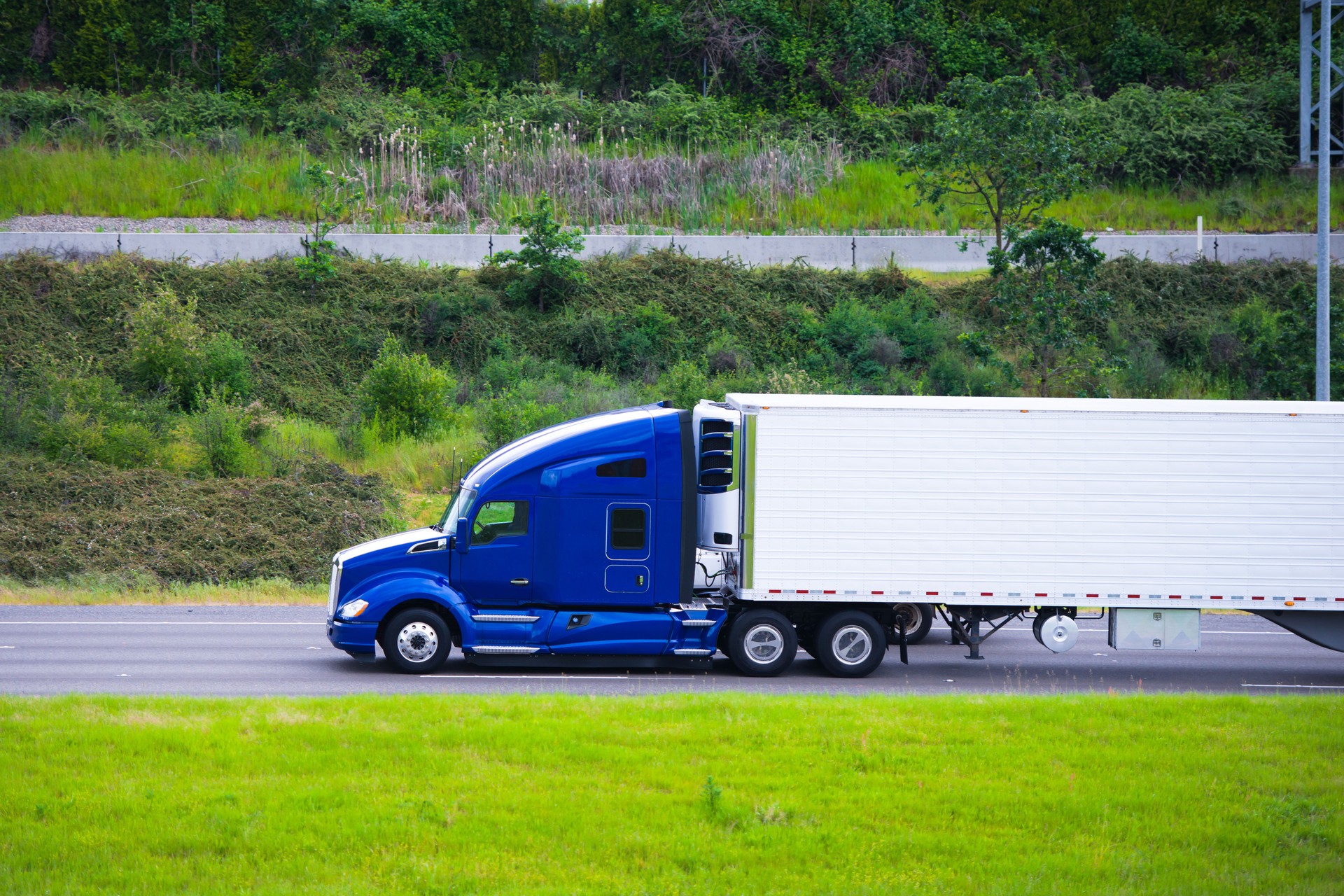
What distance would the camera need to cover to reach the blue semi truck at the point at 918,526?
12.9 m

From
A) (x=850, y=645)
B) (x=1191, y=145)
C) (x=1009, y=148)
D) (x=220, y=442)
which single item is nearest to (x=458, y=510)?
(x=850, y=645)

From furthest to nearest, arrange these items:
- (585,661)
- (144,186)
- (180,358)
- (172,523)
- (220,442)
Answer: (144,186), (180,358), (220,442), (172,523), (585,661)

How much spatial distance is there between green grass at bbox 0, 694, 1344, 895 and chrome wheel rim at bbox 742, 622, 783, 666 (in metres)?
2.63

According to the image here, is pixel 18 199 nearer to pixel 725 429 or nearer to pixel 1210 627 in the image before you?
pixel 725 429

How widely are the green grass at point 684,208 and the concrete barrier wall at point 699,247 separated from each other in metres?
1.28

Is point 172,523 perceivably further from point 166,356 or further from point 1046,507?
point 1046,507

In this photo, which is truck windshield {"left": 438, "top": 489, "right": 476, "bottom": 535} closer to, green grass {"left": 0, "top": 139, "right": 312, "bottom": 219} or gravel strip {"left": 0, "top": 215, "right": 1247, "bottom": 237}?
gravel strip {"left": 0, "top": 215, "right": 1247, "bottom": 237}

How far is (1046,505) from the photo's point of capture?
12938mm

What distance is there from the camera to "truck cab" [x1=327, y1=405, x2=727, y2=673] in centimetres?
1299

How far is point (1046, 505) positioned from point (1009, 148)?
787 inches

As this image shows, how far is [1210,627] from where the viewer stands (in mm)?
17969

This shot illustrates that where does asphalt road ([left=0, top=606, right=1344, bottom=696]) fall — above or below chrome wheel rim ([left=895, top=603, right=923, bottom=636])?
below

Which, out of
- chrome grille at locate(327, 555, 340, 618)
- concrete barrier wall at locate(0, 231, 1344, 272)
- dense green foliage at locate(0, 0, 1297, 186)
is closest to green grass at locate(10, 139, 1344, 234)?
concrete barrier wall at locate(0, 231, 1344, 272)

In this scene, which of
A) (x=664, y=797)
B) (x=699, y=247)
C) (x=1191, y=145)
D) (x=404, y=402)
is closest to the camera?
(x=664, y=797)
